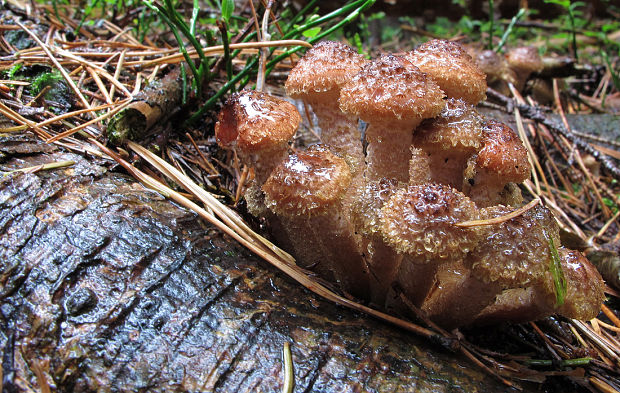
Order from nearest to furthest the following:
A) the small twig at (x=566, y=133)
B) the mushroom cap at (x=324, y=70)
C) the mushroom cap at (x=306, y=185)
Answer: the mushroom cap at (x=306, y=185) < the mushroom cap at (x=324, y=70) < the small twig at (x=566, y=133)

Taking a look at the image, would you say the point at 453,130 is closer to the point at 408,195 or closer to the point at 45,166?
the point at 408,195

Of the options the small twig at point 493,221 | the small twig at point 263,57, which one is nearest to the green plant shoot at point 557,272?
the small twig at point 493,221

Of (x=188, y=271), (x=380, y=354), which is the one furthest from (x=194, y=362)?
(x=380, y=354)

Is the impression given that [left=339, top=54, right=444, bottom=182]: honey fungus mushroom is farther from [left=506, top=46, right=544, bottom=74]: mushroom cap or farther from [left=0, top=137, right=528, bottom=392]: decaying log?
[left=506, top=46, right=544, bottom=74]: mushroom cap

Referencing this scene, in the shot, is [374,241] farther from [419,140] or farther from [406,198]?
[419,140]

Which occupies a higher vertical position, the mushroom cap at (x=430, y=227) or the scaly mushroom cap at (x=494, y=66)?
the scaly mushroom cap at (x=494, y=66)

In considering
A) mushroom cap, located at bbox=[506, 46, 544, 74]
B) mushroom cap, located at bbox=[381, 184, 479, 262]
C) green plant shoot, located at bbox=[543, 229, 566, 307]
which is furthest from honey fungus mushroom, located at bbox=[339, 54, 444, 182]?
mushroom cap, located at bbox=[506, 46, 544, 74]

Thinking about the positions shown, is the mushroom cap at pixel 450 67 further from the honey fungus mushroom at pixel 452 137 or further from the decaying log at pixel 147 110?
the decaying log at pixel 147 110
